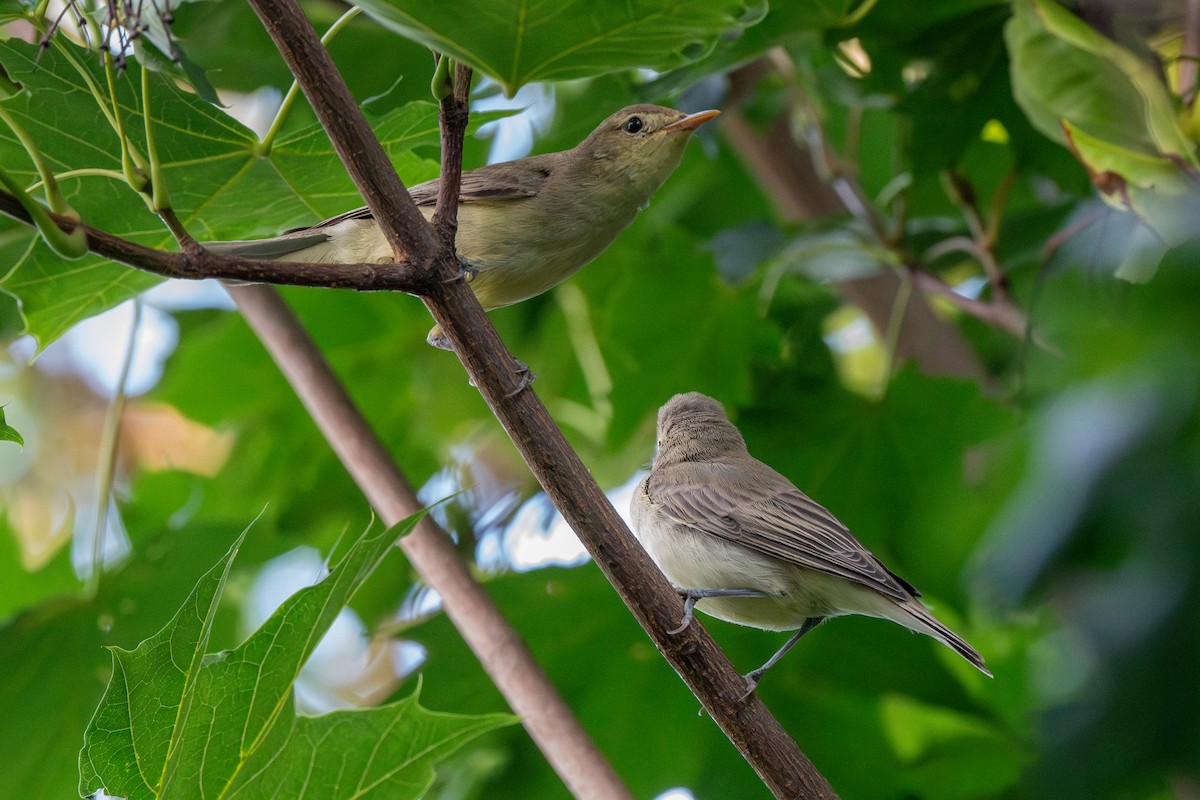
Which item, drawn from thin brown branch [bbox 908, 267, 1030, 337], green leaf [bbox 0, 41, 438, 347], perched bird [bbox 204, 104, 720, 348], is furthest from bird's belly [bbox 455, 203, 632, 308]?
thin brown branch [bbox 908, 267, 1030, 337]

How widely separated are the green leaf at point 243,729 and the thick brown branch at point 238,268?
44 centimetres

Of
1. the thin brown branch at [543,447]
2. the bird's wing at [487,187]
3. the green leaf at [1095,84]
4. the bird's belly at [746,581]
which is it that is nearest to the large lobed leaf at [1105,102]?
the green leaf at [1095,84]

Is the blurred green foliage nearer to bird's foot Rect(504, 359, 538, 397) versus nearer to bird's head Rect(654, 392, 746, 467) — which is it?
bird's head Rect(654, 392, 746, 467)

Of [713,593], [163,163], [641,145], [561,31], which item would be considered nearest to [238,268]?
[561,31]

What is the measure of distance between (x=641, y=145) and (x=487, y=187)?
44cm

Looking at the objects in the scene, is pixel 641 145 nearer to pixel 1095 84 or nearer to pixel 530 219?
pixel 530 219

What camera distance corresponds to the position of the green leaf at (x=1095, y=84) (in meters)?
2.27

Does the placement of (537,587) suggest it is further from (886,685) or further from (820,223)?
(820,223)

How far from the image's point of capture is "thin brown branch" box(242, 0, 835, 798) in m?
1.47

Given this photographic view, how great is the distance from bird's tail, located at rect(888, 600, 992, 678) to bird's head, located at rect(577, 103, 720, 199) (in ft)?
3.59

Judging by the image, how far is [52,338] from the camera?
2176mm

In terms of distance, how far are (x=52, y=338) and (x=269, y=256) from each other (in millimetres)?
480

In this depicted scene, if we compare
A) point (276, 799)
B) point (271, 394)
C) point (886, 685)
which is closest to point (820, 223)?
point (886, 685)

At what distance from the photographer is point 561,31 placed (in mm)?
1690
